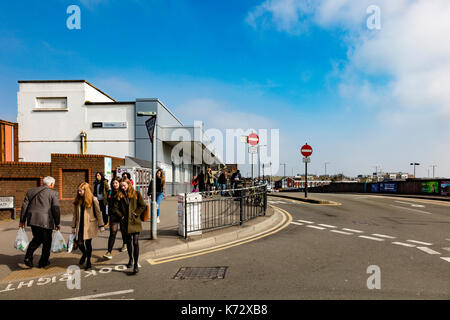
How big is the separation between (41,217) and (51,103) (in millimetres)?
18955

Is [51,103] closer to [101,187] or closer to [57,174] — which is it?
[57,174]

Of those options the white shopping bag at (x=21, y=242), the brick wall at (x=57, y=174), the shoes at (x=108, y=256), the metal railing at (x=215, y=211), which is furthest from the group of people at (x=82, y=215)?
the brick wall at (x=57, y=174)

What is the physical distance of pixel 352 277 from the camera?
473 cm

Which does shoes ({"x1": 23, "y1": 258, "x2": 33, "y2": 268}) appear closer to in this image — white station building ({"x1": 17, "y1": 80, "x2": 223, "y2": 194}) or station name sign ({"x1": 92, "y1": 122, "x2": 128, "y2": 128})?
white station building ({"x1": 17, "y1": 80, "x2": 223, "y2": 194})

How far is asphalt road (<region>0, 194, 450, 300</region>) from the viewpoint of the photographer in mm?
4184

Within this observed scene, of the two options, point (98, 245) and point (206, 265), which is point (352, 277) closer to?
point (206, 265)

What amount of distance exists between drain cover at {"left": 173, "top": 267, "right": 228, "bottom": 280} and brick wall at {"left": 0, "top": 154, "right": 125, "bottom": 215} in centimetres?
921

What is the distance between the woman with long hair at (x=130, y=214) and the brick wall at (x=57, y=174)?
821 centimetres

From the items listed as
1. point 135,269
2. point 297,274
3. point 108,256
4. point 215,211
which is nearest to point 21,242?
point 108,256

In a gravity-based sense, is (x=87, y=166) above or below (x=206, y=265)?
above

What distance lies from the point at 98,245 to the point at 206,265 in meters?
3.27

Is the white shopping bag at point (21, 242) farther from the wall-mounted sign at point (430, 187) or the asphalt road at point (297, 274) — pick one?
the wall-mounted sign at point (430, 187)

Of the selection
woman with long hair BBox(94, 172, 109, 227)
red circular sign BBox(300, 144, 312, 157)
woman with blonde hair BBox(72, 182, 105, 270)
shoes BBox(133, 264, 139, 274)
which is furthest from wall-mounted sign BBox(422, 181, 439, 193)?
woman with blonde hair BBox(72, 182, 105, 270)
